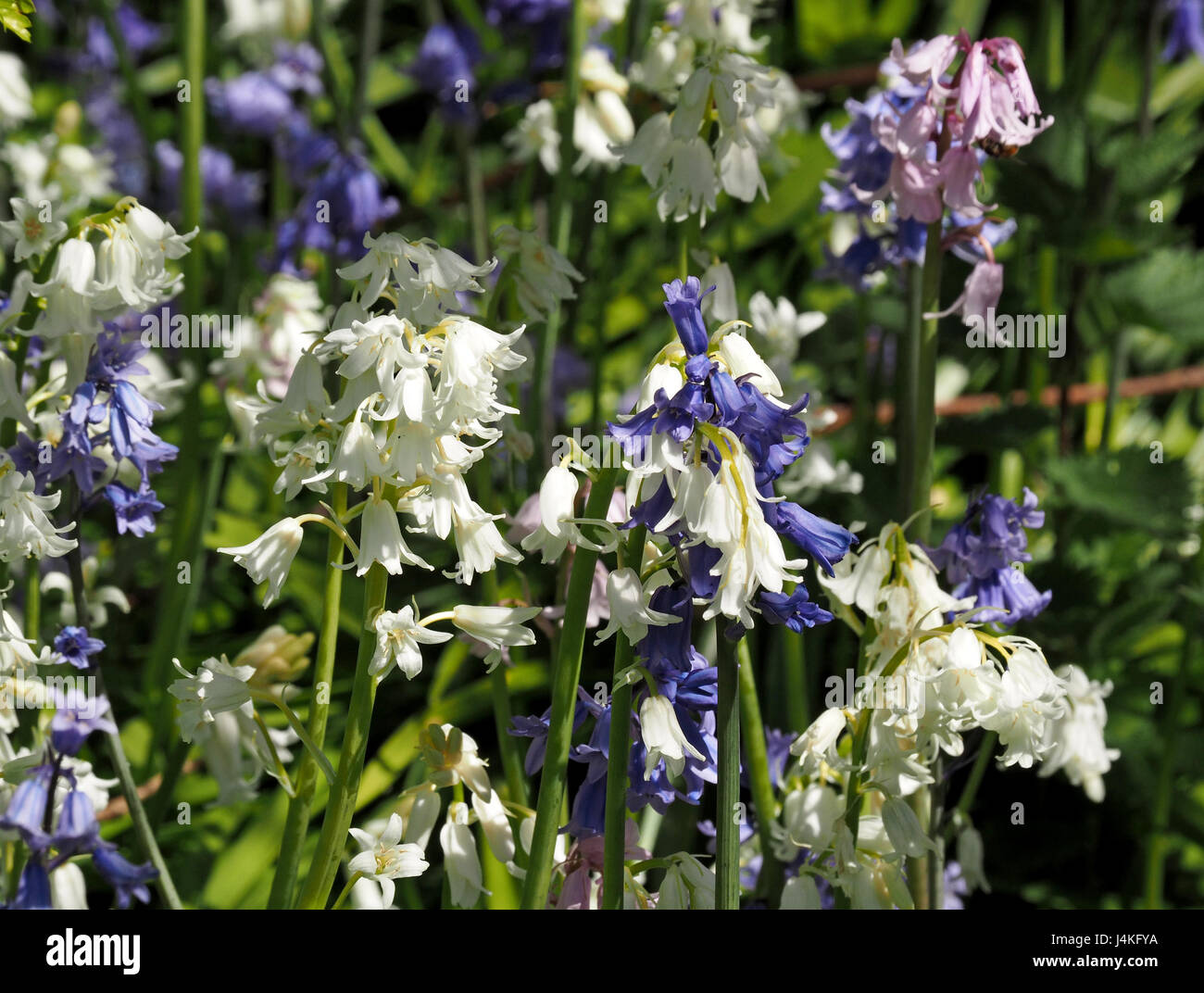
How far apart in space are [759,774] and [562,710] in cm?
40

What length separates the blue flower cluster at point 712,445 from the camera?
1264mm

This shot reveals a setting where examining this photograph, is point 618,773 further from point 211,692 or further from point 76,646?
point 76,646

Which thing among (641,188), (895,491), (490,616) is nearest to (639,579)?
(490,616)

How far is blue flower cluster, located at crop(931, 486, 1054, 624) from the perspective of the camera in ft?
5.76

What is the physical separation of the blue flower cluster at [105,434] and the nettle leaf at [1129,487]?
157 centimetres

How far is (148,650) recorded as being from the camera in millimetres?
2838

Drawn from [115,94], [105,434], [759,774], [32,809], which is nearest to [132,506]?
[105,434]

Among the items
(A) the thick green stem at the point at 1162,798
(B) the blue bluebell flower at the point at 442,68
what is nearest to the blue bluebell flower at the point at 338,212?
(B) the blue bluebell flower at the point at 442,68

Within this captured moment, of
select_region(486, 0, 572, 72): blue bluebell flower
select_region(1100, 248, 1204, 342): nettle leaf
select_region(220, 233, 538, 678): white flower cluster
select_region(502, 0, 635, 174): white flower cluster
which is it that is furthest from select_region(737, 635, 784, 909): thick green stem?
select_region(486, 0, 572, 72): blue bluebell flower

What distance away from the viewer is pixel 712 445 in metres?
1.30

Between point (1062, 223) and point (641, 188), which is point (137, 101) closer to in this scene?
point (641, 188)

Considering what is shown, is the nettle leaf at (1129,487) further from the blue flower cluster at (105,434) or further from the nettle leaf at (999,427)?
the blue flower cluster at (105,434)

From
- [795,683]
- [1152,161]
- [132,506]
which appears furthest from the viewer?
[1152,161]

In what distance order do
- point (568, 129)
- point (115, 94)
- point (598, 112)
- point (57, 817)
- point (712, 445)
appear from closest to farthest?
point (712, 445)
point (57, 817)
point (568, 129)
point (598, 112)
point (115, 94)
